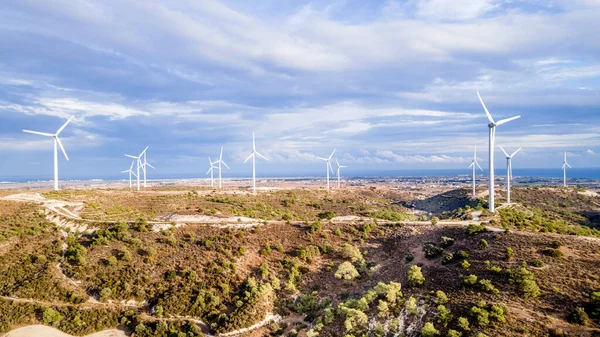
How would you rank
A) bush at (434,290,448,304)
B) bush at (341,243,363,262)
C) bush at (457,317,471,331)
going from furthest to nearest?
1. bush at (341,243,363,262)
2. bush at (434,290,448,304)
3. bush at (457,317,471,331)

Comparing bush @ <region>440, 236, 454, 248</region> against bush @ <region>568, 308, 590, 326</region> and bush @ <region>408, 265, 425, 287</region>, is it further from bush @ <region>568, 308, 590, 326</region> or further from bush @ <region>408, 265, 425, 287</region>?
bush @ <region>568, 308, 590, 326</region>

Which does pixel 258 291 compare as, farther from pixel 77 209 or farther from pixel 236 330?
pixel 77 209

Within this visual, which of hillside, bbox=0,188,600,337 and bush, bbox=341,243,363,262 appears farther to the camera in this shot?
bush, bbox=341,243,363,262

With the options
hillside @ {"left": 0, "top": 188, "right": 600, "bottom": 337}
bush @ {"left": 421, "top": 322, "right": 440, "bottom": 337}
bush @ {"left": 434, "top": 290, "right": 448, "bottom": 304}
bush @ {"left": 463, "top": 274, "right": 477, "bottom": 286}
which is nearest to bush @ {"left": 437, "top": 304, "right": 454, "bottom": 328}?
hillside @ {"left": 0, "top": 188, "right": 600, "bottom": 337}

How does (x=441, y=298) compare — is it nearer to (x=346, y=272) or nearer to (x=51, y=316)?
(x=346, y=272)

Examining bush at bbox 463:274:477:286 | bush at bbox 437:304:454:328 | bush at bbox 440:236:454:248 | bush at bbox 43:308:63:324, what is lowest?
bush at bbox 43:308:63:324

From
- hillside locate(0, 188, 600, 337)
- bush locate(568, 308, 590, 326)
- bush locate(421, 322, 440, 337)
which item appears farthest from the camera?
hillside locate(0, 188, 600, 337)

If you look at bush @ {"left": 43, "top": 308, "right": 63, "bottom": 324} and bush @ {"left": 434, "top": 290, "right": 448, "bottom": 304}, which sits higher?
bush @ {"left": 434, "top": 290, "right": 448, "bottom": 304}

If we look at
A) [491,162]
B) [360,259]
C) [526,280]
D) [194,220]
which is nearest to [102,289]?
[194,220]
